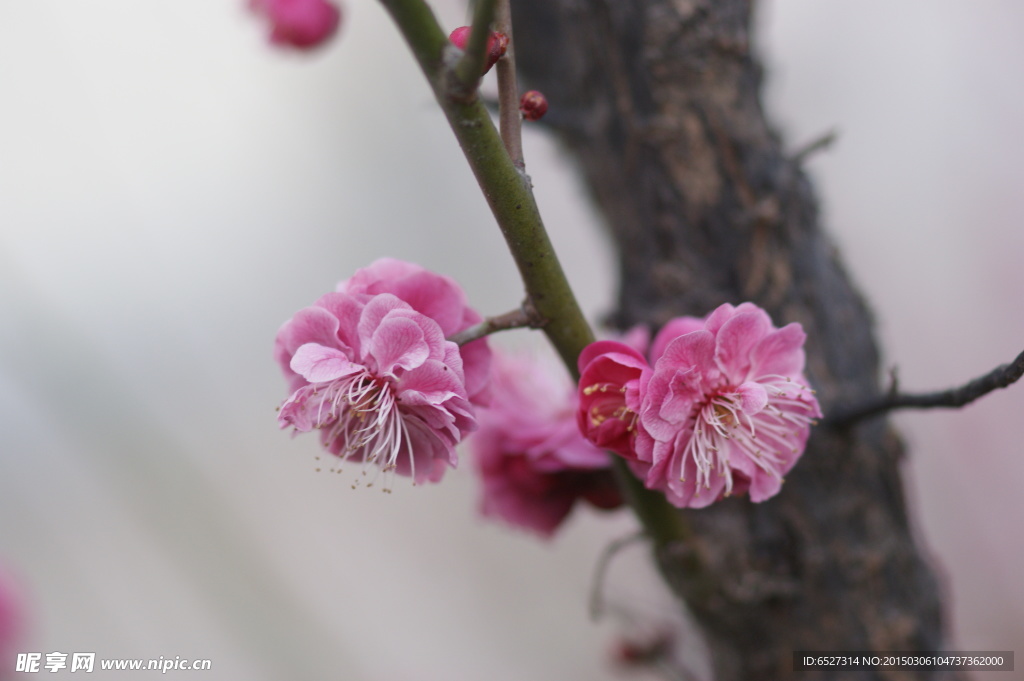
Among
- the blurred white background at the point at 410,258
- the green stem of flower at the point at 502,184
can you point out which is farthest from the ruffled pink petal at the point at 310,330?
the blurred white background at the point at 410,258

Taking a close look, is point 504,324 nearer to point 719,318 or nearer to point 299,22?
point 719,318

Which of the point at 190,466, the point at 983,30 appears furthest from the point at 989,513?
the point at 190,466

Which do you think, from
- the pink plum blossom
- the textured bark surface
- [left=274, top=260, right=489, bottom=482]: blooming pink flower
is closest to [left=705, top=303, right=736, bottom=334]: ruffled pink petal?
the pink plum blossom

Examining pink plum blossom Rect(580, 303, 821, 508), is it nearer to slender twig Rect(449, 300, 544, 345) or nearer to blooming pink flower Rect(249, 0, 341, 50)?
slender twig Rect(449, 300, 544, 345)

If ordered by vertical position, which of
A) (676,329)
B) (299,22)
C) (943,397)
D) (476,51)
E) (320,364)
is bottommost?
(943,397)

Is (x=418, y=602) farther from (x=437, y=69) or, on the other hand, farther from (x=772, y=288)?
(x=437, y=69)

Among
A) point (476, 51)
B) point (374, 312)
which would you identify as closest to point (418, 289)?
point (374, 312)

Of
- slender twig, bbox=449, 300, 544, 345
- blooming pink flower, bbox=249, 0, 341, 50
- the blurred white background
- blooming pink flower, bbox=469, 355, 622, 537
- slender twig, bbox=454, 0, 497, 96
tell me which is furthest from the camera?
the blurred white background
